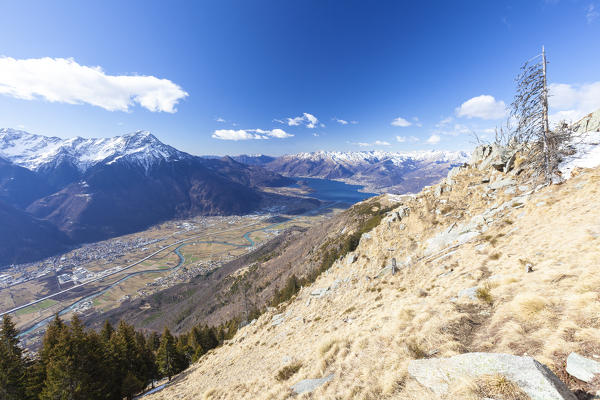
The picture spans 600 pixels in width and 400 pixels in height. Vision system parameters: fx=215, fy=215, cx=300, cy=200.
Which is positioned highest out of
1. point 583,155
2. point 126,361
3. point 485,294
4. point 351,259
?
point 583,155

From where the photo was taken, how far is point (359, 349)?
10719 mm

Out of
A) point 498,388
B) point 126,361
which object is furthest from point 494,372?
point 126,361

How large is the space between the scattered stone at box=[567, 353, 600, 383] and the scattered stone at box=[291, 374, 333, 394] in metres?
7.62

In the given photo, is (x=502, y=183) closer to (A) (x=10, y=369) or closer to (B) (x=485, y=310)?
(B) (x=485, y=310)

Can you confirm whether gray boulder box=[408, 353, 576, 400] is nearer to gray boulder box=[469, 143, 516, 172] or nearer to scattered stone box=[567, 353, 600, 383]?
scattered stone box=[567, 353, 600, 383]

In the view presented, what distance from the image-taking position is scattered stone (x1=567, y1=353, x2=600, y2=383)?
5.01 meters

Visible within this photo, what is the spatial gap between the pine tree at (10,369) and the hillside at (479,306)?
23510mm

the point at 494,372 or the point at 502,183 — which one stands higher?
the point at 502,183

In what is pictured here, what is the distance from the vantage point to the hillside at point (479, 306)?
6586mm

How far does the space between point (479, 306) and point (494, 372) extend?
6.05 meters

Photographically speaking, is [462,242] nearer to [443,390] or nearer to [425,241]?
[425,241]

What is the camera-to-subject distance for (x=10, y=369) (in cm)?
2181

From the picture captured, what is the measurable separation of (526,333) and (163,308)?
16964 cm

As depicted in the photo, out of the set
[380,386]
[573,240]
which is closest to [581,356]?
[380,386]
